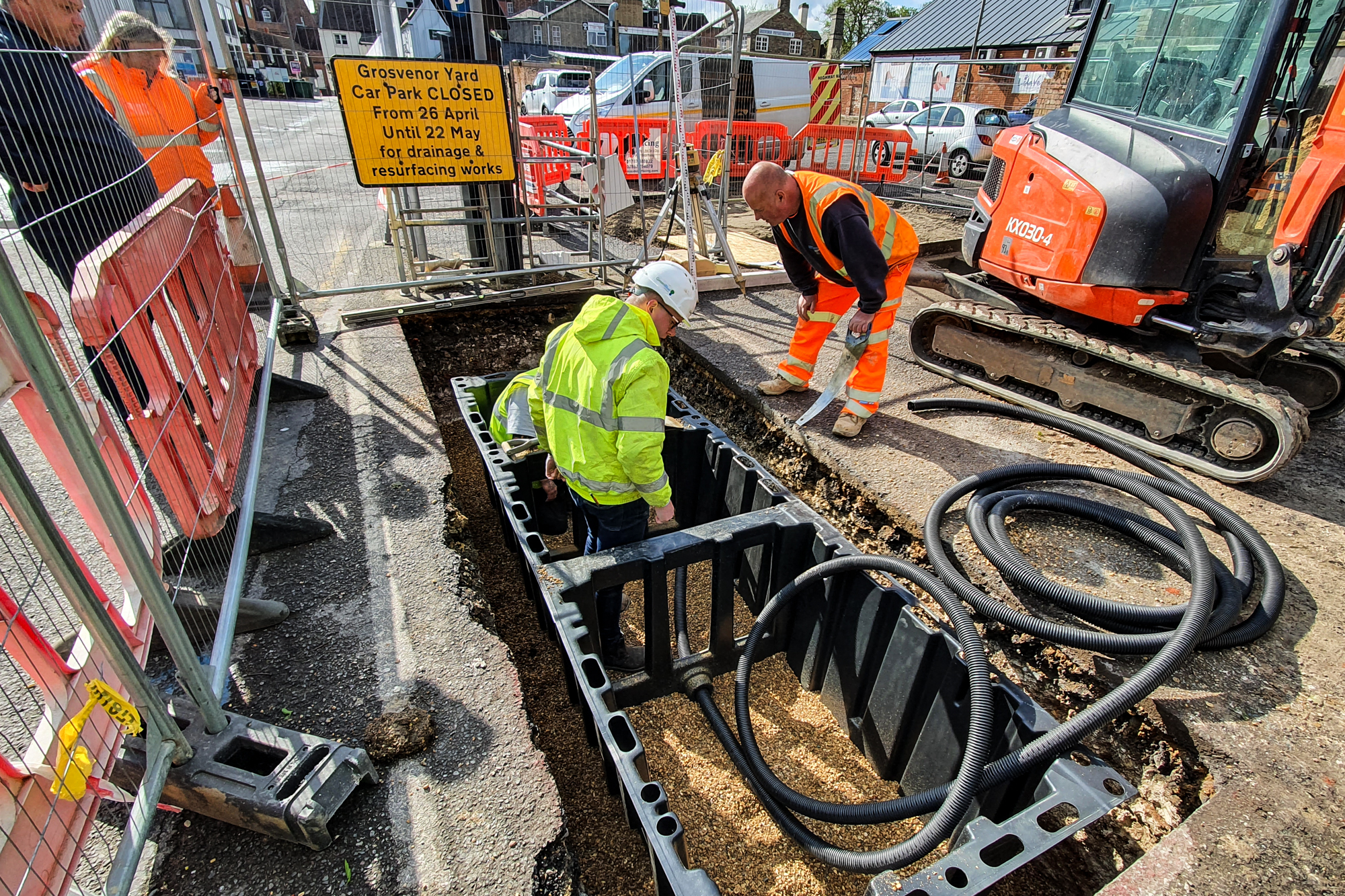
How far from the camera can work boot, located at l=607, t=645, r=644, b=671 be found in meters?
3.17

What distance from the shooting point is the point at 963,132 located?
1638cm

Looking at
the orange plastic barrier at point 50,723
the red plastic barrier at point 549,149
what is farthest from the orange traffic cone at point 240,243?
the red plastic barrier at point 549,149

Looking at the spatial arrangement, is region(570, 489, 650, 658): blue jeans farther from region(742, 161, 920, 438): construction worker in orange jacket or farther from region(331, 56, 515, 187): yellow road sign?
region(331, 56, 515, 187): yellow road sign

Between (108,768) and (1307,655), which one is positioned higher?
(108,768)

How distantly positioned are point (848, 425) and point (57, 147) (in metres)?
4.38

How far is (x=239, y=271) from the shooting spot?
19.2 ft

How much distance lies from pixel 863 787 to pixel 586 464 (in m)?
1.86

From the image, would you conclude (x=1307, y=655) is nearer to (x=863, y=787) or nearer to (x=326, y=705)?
(x=863, y=787)

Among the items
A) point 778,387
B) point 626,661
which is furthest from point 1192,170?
point 626,661

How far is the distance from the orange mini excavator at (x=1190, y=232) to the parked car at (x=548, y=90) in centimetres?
1601

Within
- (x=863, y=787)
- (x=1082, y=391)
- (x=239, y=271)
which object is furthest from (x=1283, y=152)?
(x=239, y=271)

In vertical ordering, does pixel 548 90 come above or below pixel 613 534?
above

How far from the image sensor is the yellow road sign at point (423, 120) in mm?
5215

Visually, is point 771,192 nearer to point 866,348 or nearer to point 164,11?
point 866,348
